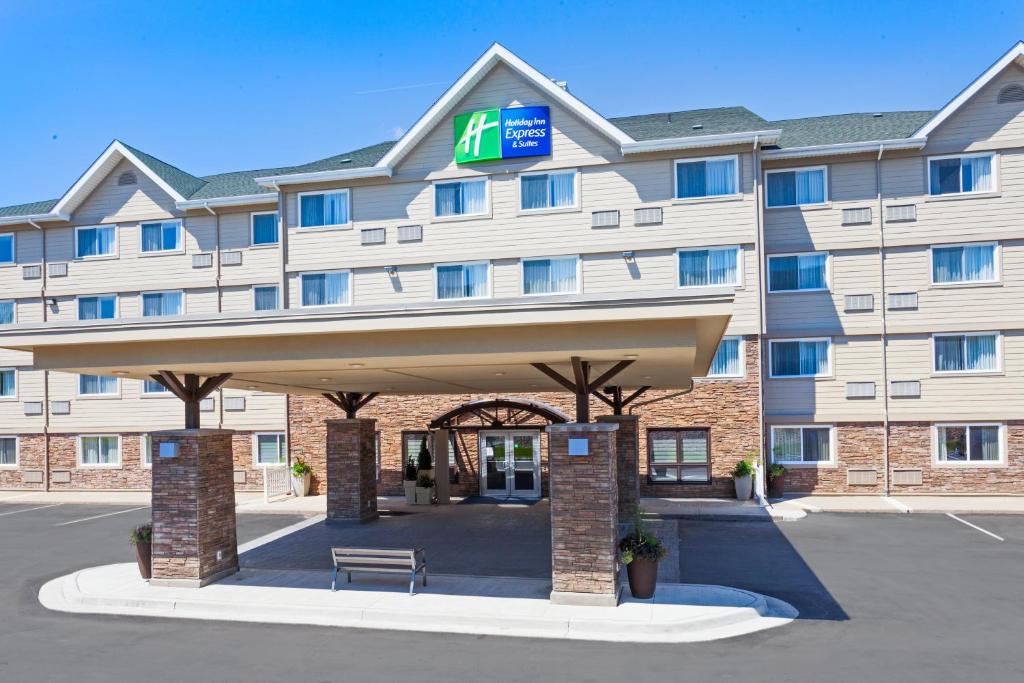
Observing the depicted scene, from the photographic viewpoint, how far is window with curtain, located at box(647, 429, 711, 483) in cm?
2448

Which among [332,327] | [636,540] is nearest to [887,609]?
[636,540]

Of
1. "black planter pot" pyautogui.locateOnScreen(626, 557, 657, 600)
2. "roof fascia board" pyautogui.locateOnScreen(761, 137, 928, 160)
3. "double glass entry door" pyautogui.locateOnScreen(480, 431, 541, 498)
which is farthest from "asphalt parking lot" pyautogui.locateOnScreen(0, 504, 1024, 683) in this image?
"roof fascia board" pyautogui.locateOnScreen(761, 137, 928, 160)

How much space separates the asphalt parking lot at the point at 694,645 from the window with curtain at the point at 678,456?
28.6ft

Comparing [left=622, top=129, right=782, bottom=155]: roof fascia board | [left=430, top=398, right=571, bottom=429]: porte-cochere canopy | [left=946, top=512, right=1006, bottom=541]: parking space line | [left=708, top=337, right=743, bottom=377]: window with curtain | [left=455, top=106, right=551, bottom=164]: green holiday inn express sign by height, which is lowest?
[left=946, top=512, right=1006, bottom=541]: parking space line

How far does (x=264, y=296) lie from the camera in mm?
28422

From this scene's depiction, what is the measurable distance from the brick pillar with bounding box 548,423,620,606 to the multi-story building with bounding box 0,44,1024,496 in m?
9.55

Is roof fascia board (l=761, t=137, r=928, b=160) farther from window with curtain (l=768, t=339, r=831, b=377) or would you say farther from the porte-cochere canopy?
the porte-cochere canopy

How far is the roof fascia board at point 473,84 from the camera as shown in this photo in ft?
79.7

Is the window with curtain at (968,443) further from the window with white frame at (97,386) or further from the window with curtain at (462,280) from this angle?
the window with white frame at (97,386)

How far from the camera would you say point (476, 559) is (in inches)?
603

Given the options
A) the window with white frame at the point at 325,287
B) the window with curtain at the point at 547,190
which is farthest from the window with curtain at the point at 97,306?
the window with curtain at the point at 547,190

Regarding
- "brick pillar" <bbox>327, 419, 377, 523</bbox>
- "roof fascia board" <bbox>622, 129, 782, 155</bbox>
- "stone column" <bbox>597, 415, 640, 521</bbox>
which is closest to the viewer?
"stone column" <bbox>597, 415, 640, 521</bbox>

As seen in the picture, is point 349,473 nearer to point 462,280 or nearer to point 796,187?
point 462,280

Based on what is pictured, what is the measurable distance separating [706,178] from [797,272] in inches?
164
